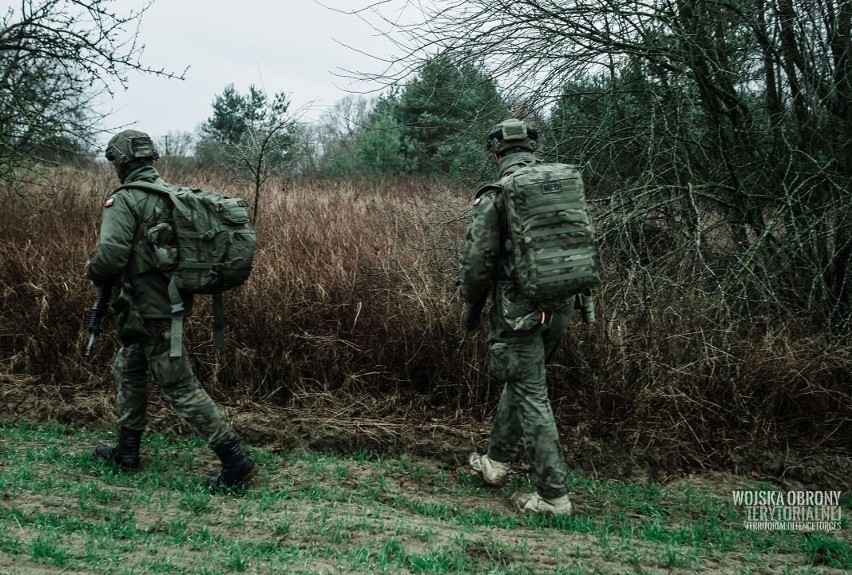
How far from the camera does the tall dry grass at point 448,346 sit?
16.4 ft

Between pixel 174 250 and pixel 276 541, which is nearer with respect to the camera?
pixel 276 541

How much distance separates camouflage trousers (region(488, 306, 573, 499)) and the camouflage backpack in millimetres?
1690

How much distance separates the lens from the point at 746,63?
6.09m

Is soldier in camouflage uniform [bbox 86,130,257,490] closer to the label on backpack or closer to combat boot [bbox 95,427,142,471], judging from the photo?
combat boot [bbox 95,427,142,471]

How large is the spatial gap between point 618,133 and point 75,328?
552 cm

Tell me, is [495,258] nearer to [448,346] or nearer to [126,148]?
[448,346]

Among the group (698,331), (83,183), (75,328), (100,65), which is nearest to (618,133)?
(698,331)

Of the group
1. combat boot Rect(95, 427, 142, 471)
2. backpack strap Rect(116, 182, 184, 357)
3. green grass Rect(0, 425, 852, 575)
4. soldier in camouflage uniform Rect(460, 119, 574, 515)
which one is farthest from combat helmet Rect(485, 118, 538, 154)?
combat boot Rect(95, 427, 142, 471)

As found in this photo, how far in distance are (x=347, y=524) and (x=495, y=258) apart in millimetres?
1739

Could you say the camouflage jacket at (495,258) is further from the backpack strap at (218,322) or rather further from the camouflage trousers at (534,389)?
the backpack strap at (218,322)

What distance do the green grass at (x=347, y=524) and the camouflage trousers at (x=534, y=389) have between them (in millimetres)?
271

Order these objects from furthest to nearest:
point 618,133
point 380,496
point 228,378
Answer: point 618,133
point 228,378
point 380,496

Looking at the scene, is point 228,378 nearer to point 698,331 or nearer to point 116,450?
point 116,450

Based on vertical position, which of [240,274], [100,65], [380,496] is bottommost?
[380,496]
